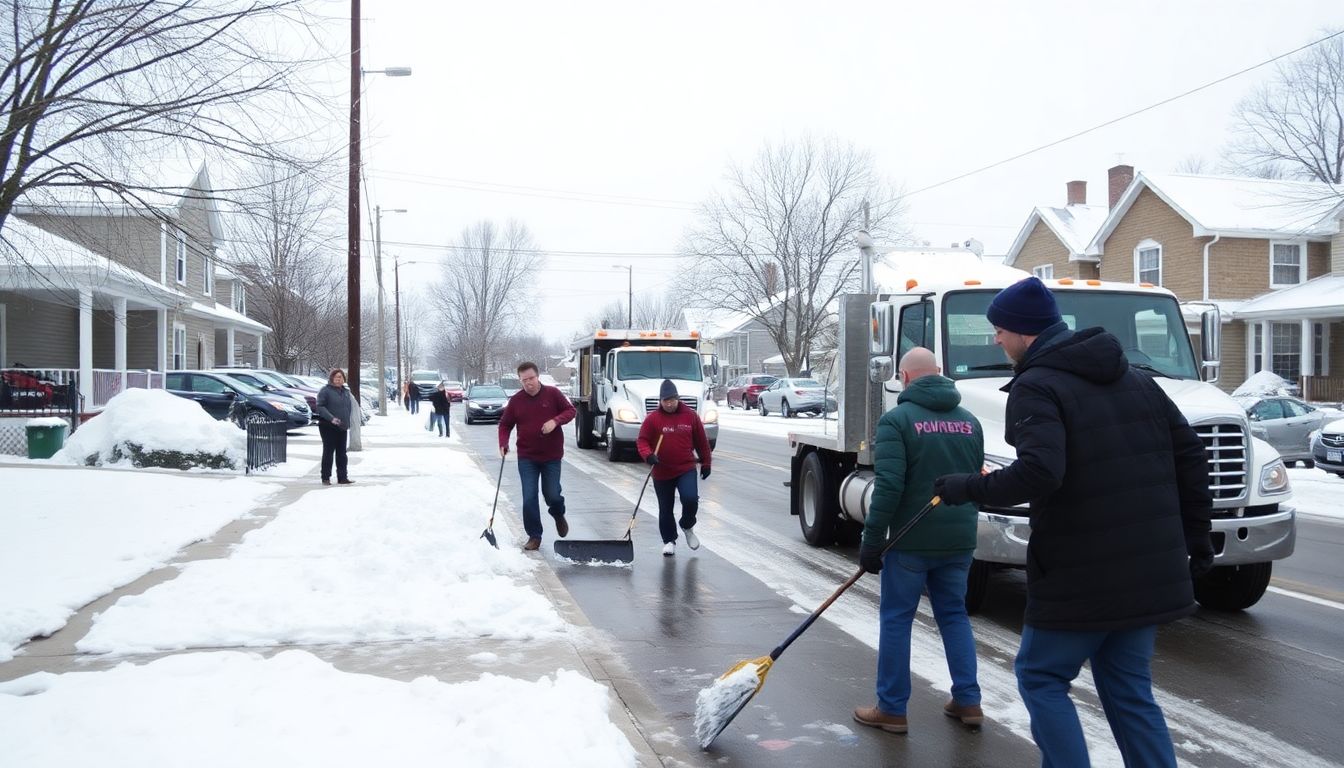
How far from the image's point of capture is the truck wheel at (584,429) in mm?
25391

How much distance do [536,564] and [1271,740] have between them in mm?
6199

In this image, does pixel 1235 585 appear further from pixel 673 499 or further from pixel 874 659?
pixel 673 499

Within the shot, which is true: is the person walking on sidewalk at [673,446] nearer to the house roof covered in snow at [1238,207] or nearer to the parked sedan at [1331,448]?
the parked sedan at [1331,448]

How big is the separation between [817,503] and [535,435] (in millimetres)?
2973

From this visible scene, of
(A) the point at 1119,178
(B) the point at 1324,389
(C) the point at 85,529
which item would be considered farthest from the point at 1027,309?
(A) the point at 1119,178

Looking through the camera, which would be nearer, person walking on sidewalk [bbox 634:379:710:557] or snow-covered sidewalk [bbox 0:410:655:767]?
snow-covered sidewalk [bbox 0:410:655:767]

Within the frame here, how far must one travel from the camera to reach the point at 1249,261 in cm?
3538

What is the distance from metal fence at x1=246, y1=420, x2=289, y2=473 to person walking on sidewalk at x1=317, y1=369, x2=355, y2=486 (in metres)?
1.98

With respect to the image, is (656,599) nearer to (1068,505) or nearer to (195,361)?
(1068,505)

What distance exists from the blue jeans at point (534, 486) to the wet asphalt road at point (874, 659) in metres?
0.35

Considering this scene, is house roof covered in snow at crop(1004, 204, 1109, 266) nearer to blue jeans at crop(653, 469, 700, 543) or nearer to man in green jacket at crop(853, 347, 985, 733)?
blue jeans at crop(653, 469, 700, 543)

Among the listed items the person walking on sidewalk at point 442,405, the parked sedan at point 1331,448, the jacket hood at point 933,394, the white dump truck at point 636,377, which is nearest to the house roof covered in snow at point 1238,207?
the parked sedan at point 1331,448

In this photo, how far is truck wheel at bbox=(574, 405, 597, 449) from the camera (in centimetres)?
2539

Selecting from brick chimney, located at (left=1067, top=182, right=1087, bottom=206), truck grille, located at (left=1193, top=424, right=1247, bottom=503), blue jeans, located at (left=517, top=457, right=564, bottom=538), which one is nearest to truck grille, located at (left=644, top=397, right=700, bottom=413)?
blue jeans, located at (left=517, top=457, right=564, bottom=538)
